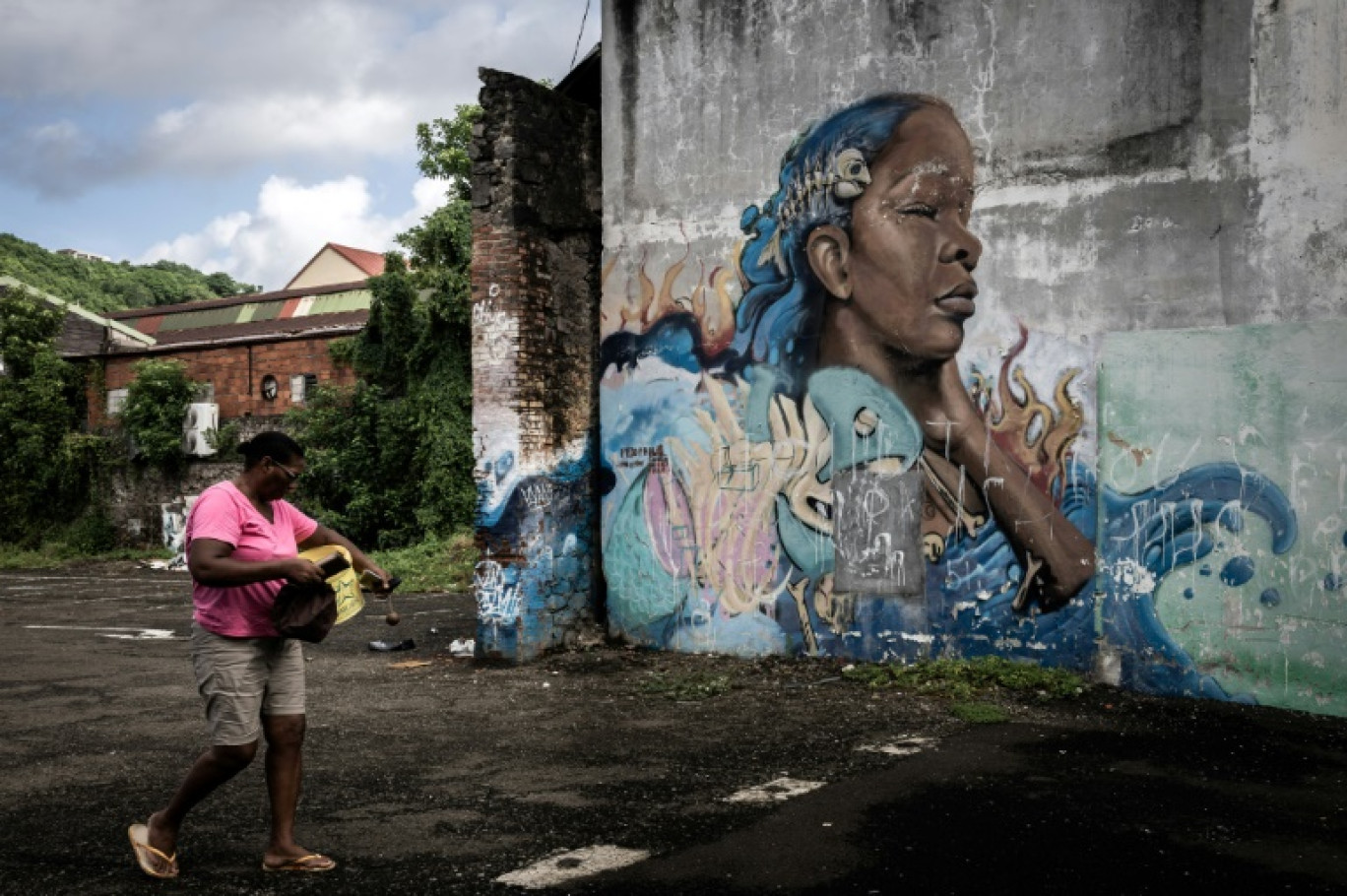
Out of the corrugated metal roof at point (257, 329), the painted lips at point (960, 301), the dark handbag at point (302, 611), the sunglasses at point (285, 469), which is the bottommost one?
the dark handbag at point (302, 611)

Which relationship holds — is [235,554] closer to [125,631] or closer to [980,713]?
[980,713]

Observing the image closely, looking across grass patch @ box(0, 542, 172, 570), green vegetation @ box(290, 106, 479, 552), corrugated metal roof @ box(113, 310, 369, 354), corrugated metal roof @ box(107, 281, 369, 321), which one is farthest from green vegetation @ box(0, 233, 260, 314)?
green vegetation @ box(290, 106, 479, 552)

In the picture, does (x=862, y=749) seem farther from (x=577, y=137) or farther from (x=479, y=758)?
(x=577, y=137)

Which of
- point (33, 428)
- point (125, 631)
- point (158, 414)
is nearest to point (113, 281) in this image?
point (33, 428)

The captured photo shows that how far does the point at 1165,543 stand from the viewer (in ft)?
27.1

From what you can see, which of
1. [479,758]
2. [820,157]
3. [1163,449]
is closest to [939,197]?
[820,157]

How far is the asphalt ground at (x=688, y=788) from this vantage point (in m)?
4.82

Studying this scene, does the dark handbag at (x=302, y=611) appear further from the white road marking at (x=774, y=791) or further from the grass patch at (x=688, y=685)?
the grass patch at (x=688, y=685)

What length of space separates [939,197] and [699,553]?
141 inches

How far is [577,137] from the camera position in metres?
11.1

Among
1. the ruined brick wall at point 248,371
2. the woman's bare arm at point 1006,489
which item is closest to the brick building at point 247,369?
the ruined brick wall at point 248,371

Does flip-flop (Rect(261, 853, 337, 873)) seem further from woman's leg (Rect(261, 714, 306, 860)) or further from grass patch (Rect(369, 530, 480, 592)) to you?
grass patch (Rect(369, 530, 480, 592))

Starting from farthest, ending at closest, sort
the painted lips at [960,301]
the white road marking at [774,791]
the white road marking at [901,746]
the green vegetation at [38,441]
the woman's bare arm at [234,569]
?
the green vegetation at [38,441] → the painted lips at [960,301] → the white road marking at [901,746] → the white road marking at [774,791] → the woman's bare arm at [234,569]

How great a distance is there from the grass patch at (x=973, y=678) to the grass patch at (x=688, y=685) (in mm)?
1012
